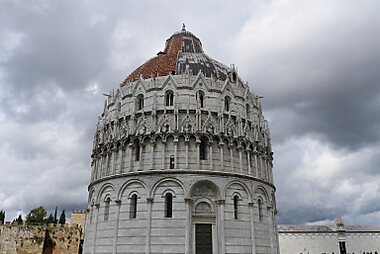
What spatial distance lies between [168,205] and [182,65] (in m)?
13.4

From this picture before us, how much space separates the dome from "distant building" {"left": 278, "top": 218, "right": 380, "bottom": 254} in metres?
32.4

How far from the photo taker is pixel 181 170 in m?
26.2

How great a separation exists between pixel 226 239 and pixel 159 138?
9399mm

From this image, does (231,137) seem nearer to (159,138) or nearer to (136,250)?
(159,138)

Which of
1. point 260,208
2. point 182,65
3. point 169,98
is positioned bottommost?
point 260,208

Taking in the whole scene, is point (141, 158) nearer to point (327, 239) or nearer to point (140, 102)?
point (140, 102)

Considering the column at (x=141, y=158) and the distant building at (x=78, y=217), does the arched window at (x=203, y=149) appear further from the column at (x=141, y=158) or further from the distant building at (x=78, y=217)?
the distant building at (x=78, y=217)

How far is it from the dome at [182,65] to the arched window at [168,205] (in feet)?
36.9

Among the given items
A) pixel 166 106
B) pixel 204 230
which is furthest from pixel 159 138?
pixel 204 230

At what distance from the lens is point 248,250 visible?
2606 cm

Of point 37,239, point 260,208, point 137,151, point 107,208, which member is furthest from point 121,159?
point 37,239

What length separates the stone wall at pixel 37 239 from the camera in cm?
4550

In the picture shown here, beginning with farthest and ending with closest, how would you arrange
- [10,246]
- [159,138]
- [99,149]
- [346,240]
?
[346,240]
[10,246]
[99,149]
[159,138]

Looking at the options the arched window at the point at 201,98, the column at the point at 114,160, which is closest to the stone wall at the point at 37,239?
the column at the point at 114,160
